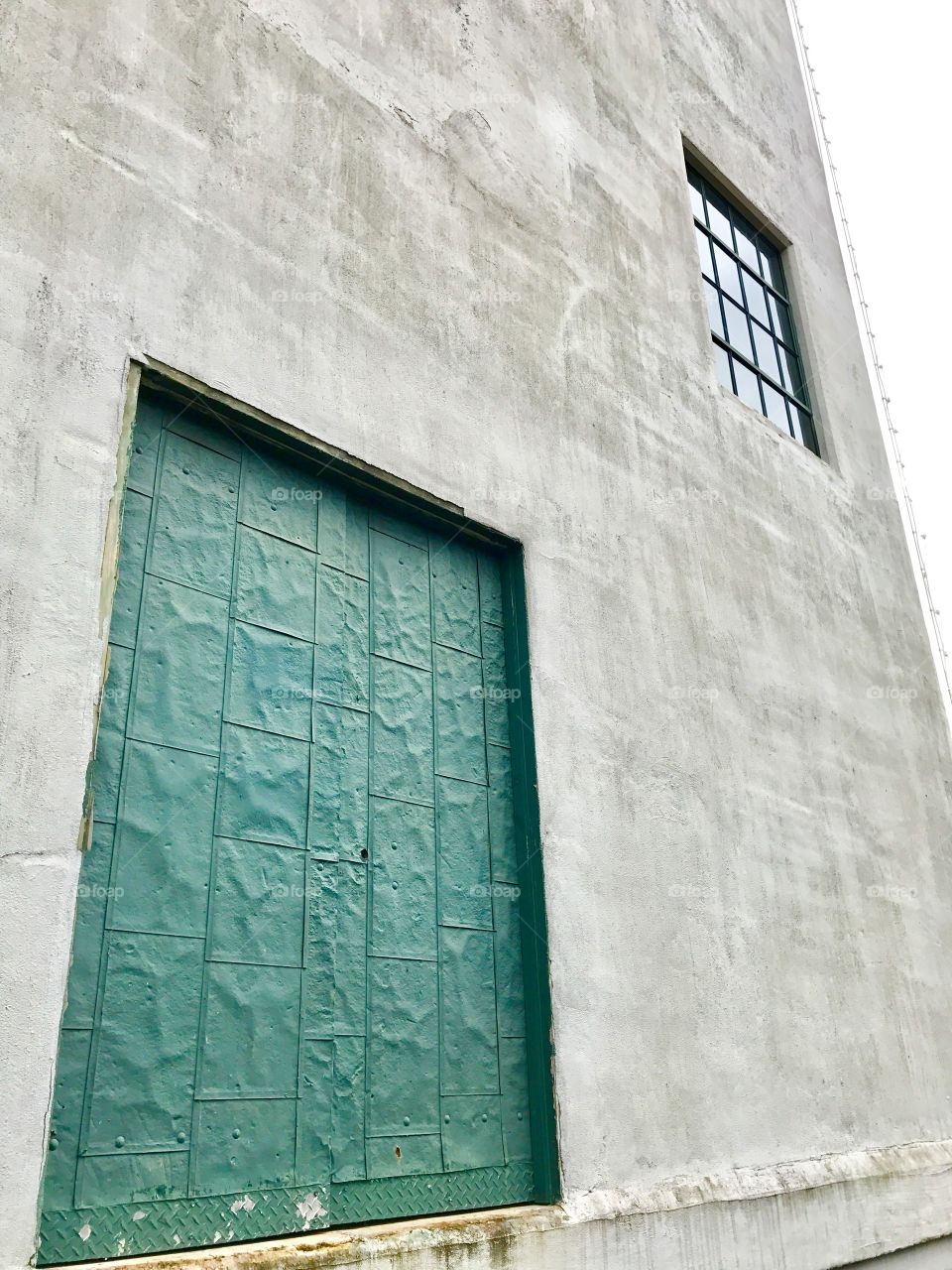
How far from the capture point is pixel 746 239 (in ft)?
28.0

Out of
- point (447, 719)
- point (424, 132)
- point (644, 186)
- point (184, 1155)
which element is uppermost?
point (644, 186)

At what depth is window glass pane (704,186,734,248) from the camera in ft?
26.4

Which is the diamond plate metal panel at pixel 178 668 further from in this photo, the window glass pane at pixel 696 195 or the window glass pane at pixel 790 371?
the window glass pane at pixel 790 371

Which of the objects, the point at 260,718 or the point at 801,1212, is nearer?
the point at 260,718

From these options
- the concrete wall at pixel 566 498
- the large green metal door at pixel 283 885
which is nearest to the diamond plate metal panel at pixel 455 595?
the large green metal door at pixel 283 885

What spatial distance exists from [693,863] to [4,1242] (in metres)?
3.33

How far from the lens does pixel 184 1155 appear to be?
3.18 meters

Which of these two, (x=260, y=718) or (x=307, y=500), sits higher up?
(x=307, y=500)

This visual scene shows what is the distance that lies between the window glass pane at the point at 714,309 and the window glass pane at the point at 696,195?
2.13ft

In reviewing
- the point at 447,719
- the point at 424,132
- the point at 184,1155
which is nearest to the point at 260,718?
the point at 447,719

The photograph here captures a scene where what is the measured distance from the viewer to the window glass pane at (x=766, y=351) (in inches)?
314

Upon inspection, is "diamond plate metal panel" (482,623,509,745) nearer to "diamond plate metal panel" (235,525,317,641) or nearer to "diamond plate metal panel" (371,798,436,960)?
"diamond plate metal panel" (371,798,436,960)

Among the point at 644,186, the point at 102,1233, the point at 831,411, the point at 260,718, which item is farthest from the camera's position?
the point at 831,411

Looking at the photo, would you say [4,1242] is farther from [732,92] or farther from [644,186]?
[732,92]
